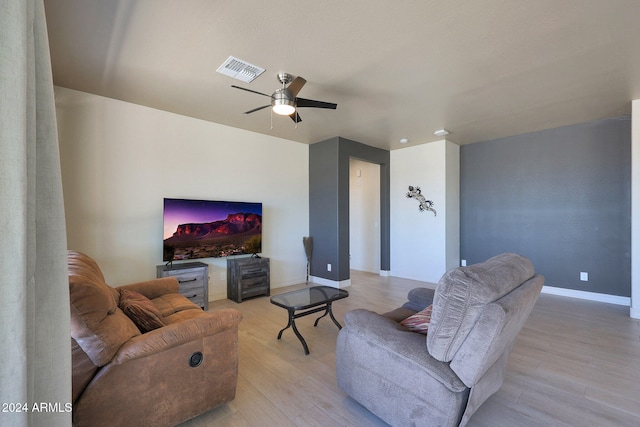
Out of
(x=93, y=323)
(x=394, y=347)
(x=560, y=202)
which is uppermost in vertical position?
(x=560, y=202)

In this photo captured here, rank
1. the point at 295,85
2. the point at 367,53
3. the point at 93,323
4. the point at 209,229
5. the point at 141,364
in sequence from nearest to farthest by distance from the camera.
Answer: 1. the point at 93,323
2. the point at 141,364
3. the point at 367,53
4. the point at 295,85
5. the point at 209,229

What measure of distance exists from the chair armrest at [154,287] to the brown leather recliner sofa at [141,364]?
3.45ft

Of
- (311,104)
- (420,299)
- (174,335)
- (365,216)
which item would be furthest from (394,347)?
(365,216)

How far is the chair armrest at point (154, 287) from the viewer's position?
2701 millimetres

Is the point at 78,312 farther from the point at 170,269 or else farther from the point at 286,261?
the point at 286,261

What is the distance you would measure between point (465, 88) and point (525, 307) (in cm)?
251

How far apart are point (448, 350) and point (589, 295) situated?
178 inches

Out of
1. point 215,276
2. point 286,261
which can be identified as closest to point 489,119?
point 286,261

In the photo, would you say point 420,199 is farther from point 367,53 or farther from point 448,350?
point 448,350

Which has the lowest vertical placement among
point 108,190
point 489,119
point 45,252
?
point 45,252

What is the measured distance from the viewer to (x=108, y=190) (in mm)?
3414

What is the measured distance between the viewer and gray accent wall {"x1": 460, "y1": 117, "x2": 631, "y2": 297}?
4.10m

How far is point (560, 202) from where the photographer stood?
455 cm

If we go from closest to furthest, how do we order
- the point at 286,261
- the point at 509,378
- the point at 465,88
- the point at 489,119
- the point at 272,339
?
the point at 509,378 < the point at 272,339 < the point at 465,88 < the point at 489,119 < the point at 286,261
